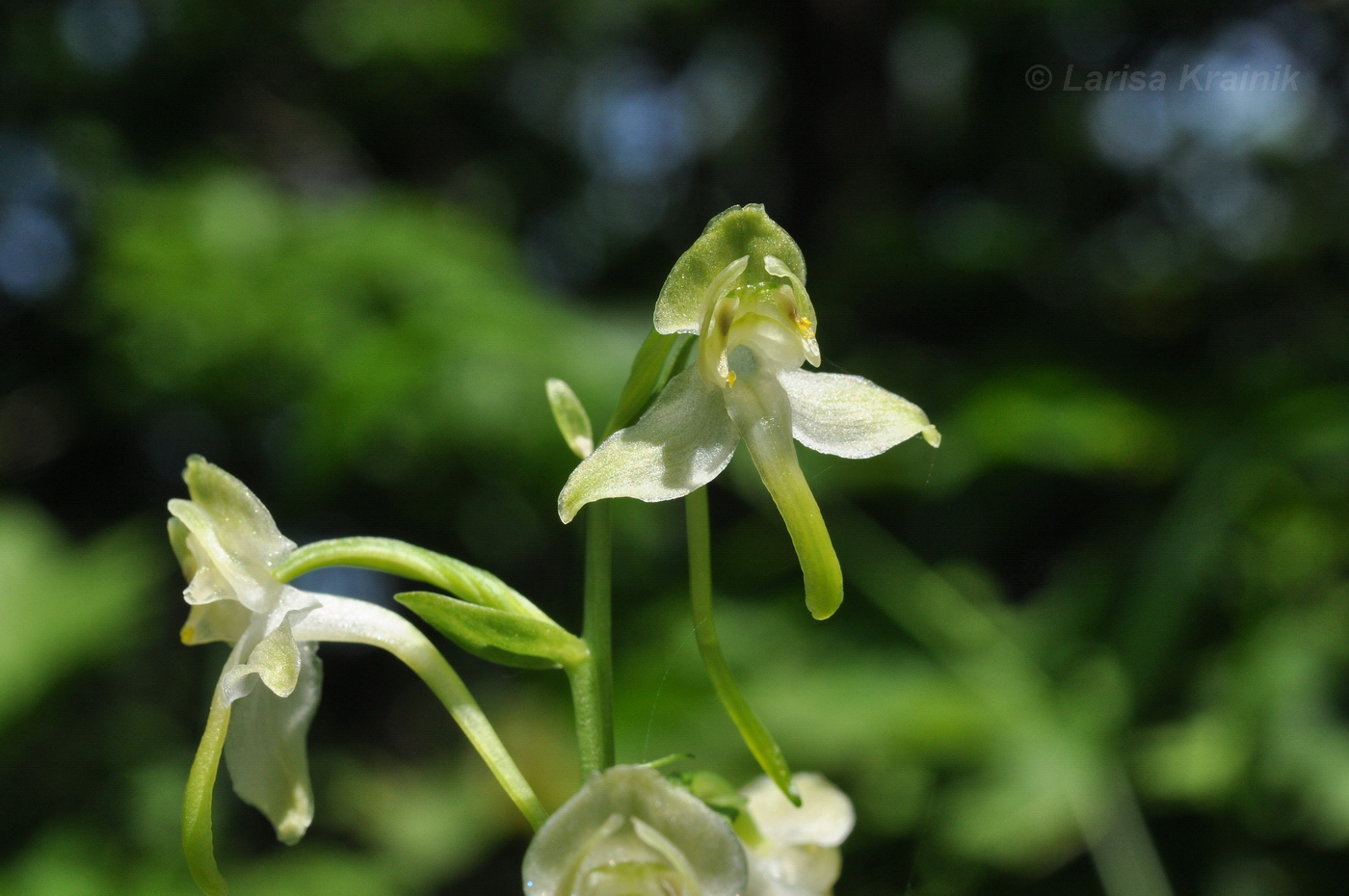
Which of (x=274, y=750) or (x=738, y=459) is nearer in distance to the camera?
(x=274, y=750)

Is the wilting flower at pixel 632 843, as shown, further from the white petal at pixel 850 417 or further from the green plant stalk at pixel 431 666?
the white petal at pixel 850 417

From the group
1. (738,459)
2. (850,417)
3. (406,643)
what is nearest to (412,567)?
(406,643)

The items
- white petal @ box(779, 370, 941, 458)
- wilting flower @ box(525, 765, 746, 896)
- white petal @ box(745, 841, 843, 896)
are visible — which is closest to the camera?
wilting flower @ box(525, 765, 746, 896)

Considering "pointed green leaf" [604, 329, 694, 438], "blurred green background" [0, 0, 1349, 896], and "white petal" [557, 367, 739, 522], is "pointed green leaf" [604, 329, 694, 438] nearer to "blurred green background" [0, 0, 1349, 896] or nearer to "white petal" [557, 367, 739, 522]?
"white petal" [557, 367, 739, 522]

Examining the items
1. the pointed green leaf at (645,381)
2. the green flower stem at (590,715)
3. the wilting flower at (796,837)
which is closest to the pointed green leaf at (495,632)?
the green flower stem at (590,715)

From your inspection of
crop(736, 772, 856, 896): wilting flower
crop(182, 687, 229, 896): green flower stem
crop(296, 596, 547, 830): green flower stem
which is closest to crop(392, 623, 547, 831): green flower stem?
crop(296, 596, 547, 830): green flower stem

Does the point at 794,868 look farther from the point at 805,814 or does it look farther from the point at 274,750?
the point at 274,750
